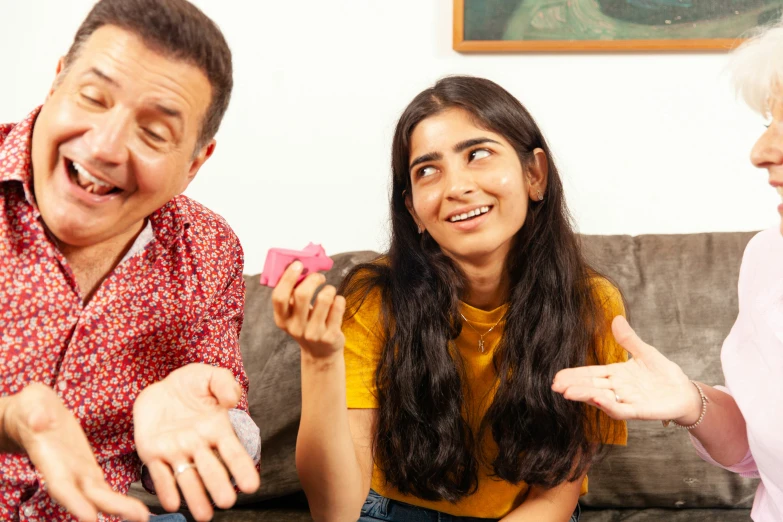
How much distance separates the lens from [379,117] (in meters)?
2.13

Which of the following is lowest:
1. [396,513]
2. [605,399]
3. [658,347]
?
[396,513]

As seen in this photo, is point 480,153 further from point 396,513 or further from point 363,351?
point 396,513

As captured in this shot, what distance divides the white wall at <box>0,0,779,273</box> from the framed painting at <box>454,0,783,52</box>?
0.14 feet

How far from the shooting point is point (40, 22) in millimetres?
2158

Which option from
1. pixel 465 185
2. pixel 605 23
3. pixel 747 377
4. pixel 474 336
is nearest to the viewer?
pixel 747 377

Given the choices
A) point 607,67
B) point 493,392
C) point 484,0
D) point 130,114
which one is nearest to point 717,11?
point 607,67

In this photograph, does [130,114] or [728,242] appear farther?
[728,242]

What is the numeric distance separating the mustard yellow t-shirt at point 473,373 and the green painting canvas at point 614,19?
878mm

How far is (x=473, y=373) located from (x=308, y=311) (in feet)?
1.84

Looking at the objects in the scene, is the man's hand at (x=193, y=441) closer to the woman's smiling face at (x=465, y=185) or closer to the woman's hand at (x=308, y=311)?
the woman's hand at (x=308, y=311)

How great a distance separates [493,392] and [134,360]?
684 mm

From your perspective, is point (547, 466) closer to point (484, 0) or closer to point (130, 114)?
point (130, 114)

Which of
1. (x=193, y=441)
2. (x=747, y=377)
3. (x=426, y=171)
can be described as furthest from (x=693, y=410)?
(x=193, y=441)

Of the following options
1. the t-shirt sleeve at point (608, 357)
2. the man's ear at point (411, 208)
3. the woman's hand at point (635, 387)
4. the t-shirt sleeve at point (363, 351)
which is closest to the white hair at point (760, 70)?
the woman's hand at point (635, 387)
